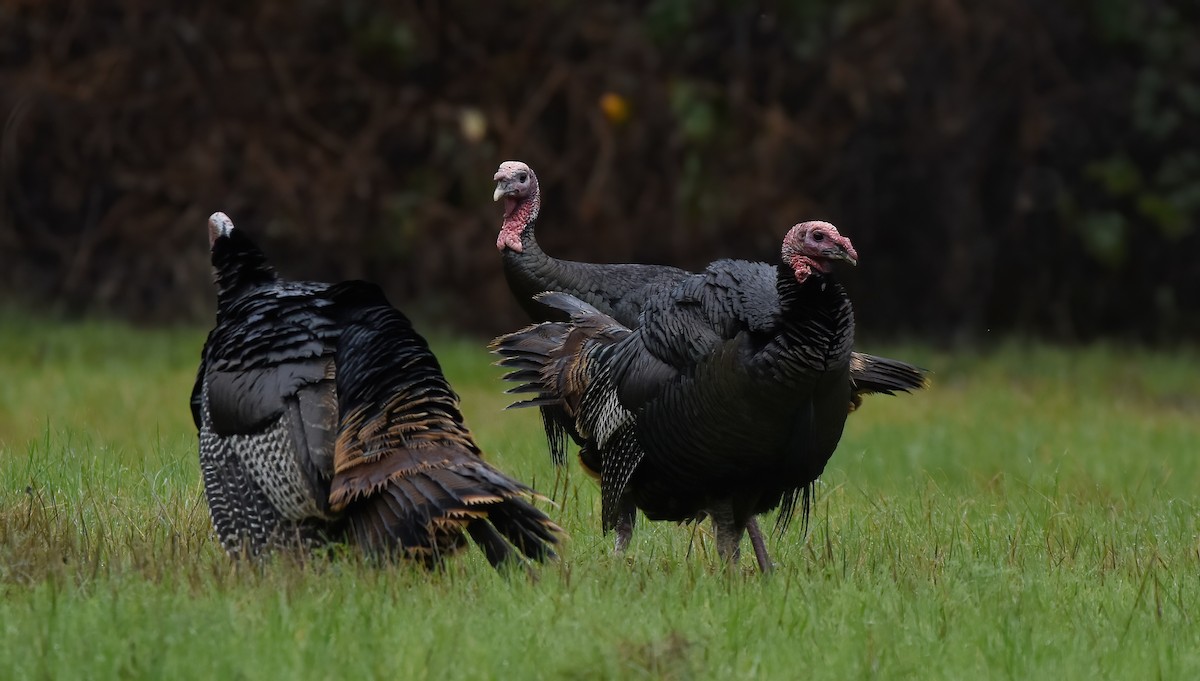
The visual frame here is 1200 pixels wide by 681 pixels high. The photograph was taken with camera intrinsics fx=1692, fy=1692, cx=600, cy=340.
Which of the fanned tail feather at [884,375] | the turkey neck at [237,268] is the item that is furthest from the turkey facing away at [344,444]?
the fanned tail feather at [884,375]

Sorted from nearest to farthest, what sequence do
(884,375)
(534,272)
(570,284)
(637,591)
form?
1. (637,591)
2. (884,375)
3. (570,284)
4. (534,272)

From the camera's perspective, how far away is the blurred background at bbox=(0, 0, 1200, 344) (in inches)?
478

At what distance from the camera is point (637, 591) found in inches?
192

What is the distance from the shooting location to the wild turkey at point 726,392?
5.15m

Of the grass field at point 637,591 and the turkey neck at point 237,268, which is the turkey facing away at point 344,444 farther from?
the turkey neck at point 237,268

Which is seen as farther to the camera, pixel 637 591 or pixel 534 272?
pixel 534 272

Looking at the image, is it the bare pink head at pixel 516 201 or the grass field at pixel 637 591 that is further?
the bare pink head at pixel 516 201

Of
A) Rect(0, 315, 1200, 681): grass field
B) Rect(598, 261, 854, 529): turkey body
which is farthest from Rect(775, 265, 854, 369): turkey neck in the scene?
Rect(0, 315, 1200, 681): grass field

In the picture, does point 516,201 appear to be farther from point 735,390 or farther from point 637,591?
point 637,591

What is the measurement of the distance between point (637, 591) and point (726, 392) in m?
0.71

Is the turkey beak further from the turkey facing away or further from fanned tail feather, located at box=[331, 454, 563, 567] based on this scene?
fanned tail feather, located at box=[331, 454, 563, 567]

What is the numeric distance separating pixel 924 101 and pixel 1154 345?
3.01 meters

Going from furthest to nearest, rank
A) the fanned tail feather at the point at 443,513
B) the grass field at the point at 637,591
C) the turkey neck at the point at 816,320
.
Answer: the turkey neck at the point at 816,320, the fanned tail feather at the point at 443,513, the grass field at the point at 637,591

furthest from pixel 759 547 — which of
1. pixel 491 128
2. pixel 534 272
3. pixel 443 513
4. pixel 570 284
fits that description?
pixel 491 128
